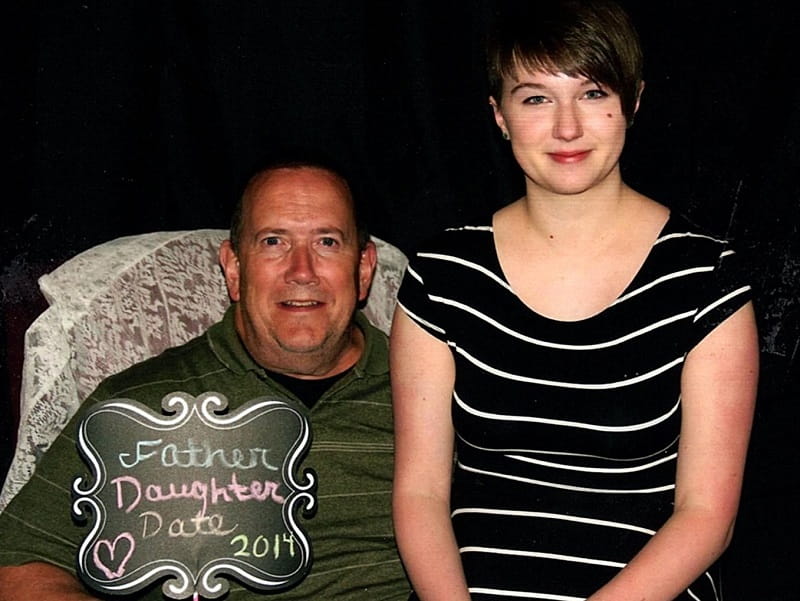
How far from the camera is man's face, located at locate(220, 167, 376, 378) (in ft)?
6.50

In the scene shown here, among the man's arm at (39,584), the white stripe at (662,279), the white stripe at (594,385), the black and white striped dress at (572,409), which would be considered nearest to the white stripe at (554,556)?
the black and white striped dress at (572,409)

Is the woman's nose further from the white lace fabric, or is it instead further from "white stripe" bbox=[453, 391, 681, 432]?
the white lace fabric

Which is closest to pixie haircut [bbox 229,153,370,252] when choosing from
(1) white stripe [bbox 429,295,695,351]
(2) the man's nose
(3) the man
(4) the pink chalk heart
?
(3) the man

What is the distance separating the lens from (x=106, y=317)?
2107 millimetres

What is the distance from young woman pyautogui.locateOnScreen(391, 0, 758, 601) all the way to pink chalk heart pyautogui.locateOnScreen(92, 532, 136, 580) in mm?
389

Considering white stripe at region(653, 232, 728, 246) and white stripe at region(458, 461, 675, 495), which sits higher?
white stripe at region(653, 232, 728, 246)

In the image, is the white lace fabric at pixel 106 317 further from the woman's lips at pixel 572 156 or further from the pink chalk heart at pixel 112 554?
the woman's lips at pixel 572 156

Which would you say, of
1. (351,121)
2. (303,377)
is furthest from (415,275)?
(351,121)

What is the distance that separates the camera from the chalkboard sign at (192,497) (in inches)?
66.6

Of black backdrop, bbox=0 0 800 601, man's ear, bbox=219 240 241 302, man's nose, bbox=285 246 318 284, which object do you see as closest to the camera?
man's nose, bbox=285 246 318 284

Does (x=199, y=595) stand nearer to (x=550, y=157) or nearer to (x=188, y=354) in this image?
(x=188, y=354)

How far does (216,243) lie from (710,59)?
3.22ft

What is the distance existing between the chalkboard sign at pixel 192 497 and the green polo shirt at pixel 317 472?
0.07 metres

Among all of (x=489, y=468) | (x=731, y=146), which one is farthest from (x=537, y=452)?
(x=731, y=146)
